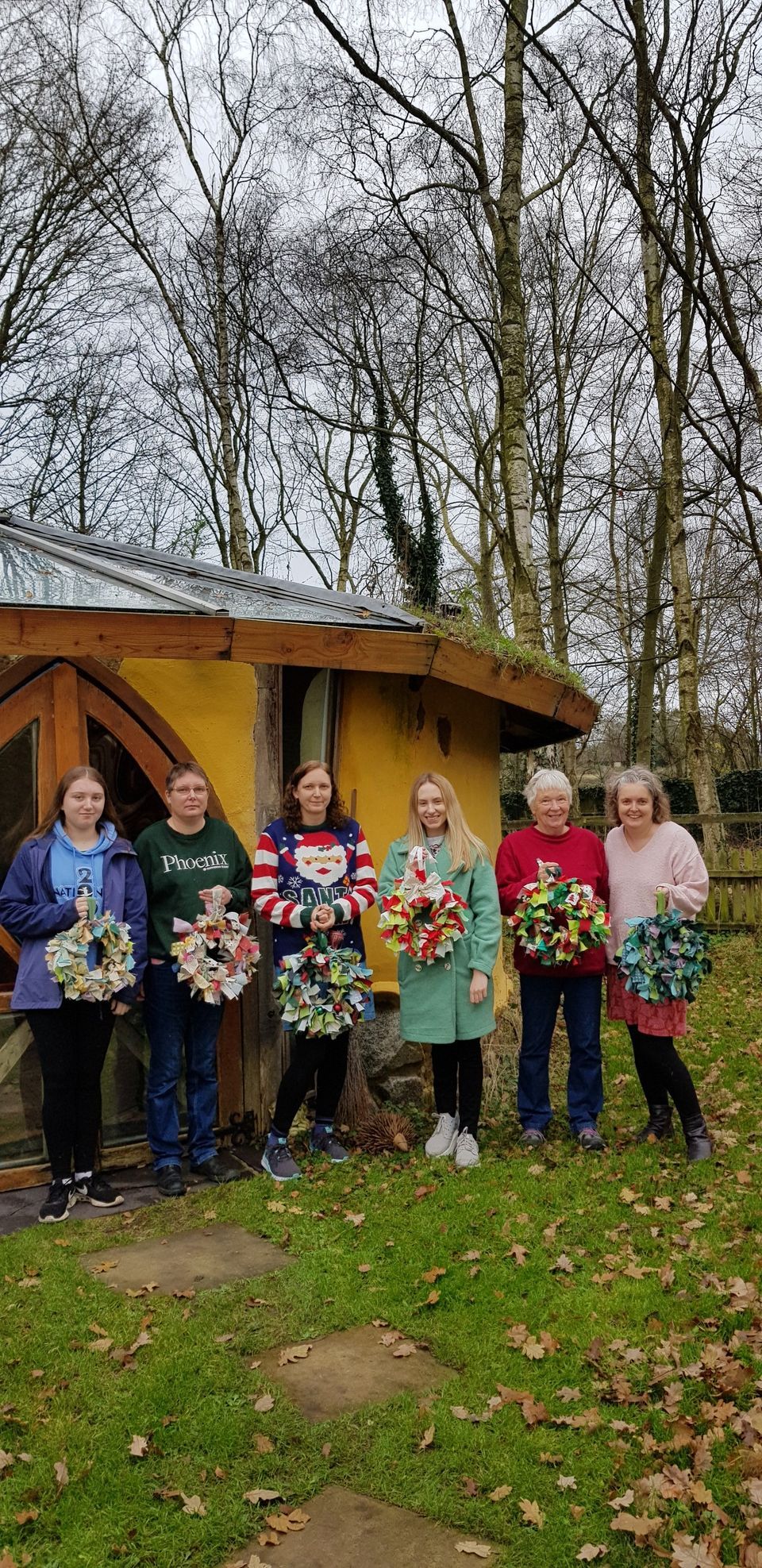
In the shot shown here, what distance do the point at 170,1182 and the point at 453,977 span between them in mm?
1572

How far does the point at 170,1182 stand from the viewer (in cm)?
467

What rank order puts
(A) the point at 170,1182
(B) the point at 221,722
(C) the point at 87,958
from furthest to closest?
(B) the point at 221,722 < (A) the point at 170,1182 < (C) the point at 87,958

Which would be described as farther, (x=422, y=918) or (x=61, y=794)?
(x=422, y=918)

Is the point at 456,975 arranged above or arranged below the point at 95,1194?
above

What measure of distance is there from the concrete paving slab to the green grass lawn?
76mm

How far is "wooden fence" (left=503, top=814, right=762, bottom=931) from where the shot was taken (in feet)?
40.8

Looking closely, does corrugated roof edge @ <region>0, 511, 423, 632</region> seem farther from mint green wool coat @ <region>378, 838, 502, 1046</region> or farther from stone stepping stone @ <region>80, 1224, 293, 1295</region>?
stone stepping stone @ <region>80, 1224, 293, 1295</region>

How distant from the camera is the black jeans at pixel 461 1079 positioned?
16.2 ft

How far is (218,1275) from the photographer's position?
390 centimetres

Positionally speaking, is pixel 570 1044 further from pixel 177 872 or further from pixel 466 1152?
pixel 177 872

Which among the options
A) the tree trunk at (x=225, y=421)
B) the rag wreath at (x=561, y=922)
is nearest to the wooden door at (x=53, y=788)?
the rag wreath at (x=561, y=922)

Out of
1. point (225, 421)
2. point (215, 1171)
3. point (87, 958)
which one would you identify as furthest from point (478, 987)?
point (225, 421)

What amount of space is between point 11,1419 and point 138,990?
1.92 m

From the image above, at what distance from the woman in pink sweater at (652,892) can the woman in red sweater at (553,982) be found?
117 mm
